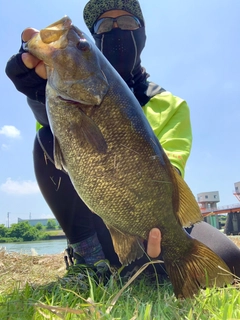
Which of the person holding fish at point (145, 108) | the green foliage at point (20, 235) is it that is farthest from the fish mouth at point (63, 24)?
the green foliage at point (20, 235)

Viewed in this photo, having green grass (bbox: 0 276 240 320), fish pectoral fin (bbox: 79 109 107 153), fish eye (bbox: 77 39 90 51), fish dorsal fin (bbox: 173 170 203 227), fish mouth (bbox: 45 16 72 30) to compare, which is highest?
fish mouth (bbox: 45 16 72 30)

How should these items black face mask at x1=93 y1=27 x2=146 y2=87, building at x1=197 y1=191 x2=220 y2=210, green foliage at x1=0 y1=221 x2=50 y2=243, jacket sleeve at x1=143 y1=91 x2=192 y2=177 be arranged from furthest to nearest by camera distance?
building at x1=197 y1=191 x2=220 y2=210
green foliage at x1=0 y1=221 x2=50 y2=243
black face mask at x1=93 y1=27 x2=146 y2=87
jacket sleeve at x1=143 y1=91 x2=192 y2=177

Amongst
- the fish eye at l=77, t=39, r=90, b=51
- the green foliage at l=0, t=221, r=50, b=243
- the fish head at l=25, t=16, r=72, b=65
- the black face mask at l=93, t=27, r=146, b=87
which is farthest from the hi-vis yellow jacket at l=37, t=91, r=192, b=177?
the green foliage at l=0, t=221, r=50, b=243

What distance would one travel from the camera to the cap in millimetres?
3412

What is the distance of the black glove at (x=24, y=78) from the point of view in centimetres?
229

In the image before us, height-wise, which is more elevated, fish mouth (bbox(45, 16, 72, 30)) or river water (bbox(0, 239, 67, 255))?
fish mouth (bbox(45, 16, 72, 30))

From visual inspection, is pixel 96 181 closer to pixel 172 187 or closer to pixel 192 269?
pixel 172 187

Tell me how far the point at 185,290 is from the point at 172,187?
67 centimetres

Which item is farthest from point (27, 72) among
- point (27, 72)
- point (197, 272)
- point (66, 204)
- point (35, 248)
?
point (35, 248)

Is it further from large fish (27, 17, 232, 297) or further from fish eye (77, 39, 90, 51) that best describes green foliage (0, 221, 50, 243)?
Answer: fish eye (77, 39, 90, 51)

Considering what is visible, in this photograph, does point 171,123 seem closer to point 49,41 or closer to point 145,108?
point 145,108

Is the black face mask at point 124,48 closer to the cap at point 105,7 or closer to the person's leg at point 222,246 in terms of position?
the cap at point 105,7

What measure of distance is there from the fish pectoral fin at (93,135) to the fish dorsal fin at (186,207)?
61 cm

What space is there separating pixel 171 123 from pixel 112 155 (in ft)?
5.01
